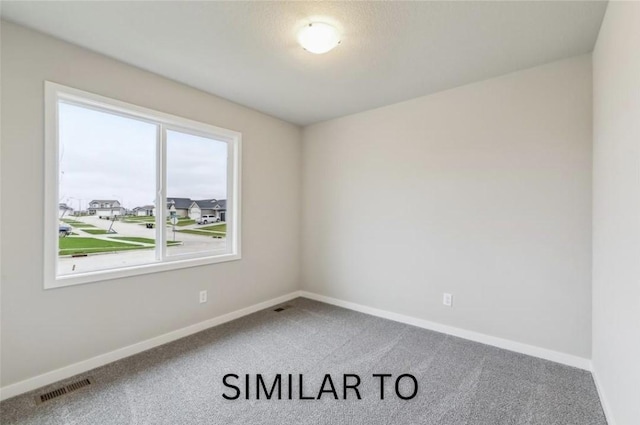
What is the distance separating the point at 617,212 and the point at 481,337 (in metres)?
1.67

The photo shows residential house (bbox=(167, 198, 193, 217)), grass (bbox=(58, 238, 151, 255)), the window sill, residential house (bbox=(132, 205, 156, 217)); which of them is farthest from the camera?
residential house (bbox=(167, 198, 193, 217))

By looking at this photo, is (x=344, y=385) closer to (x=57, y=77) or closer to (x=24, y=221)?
(x=24, y=221)

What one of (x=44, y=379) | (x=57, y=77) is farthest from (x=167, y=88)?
(x=44, y=379)

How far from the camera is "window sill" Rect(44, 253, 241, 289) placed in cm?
218

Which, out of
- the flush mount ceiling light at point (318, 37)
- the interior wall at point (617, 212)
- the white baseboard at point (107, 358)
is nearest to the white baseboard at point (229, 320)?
the white baseboard at point (107, 358)

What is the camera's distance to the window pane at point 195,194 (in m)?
3.00

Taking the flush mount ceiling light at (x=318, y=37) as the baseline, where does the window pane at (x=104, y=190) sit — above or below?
below

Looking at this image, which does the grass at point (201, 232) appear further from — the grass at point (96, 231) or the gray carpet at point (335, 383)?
the gray carpet at point (335, 383)

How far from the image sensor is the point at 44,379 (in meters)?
2.08

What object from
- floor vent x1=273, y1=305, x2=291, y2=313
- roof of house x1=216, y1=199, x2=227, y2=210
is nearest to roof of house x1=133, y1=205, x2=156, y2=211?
roof of house x1=216, y1=199, x2=227, y2=210

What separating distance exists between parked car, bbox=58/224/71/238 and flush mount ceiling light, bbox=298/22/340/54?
227 cm

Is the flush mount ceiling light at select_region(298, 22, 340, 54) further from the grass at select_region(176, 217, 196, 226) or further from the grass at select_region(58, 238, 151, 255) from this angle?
the grass at select_region(58, 238, 151, 255)

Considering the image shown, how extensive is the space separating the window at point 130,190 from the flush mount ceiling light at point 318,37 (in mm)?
1522

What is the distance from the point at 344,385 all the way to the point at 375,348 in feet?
2.17
